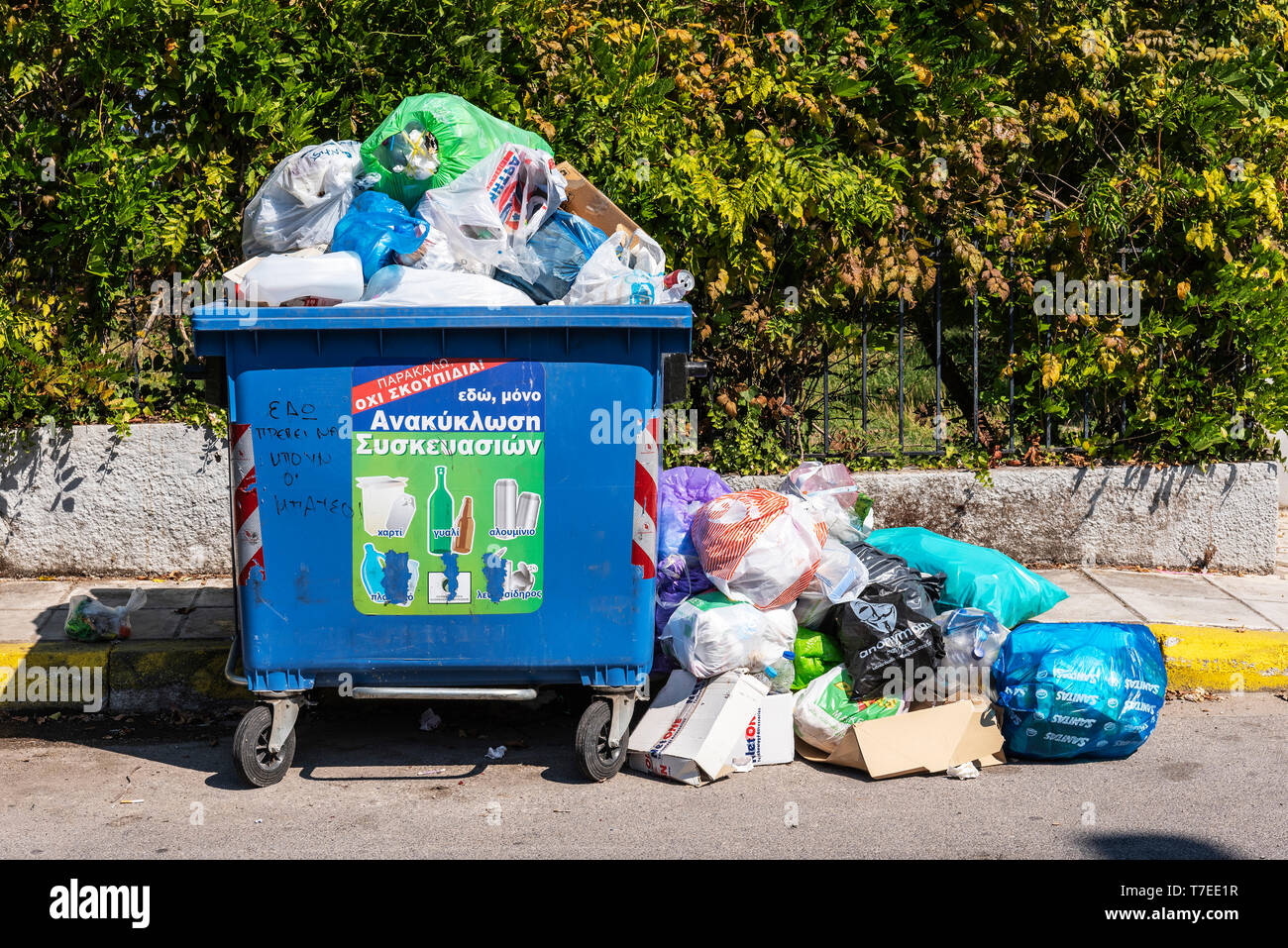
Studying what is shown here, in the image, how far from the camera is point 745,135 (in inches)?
238

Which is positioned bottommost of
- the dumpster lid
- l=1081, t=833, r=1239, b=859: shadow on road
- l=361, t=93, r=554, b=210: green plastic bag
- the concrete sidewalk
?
l=1081, t=833, r=1239, b=859: shadow on road

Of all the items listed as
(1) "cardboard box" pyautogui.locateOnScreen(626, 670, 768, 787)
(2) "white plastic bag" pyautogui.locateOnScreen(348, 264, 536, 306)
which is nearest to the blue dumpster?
(2) "white plastic bag" pyautogui.locateOnScreen(348, 264, 536, 306)

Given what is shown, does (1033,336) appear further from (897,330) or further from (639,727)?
(639,727)

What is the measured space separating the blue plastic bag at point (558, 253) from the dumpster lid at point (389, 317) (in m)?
0.43

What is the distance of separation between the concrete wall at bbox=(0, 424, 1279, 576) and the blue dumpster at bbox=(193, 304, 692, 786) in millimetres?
2040

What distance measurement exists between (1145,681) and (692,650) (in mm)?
1582

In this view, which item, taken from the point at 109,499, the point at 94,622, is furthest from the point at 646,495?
the point at 109,499

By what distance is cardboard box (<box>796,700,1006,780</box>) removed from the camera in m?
4.20

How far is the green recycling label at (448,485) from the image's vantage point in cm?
394

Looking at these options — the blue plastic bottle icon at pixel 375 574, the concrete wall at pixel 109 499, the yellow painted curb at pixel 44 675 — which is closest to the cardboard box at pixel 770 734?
the blue plastic bottle icon at pixel 375 574

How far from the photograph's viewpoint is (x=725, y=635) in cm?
435

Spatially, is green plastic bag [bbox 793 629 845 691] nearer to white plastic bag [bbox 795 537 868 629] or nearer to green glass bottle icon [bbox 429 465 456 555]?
white plastic bag [bbox 795 537 868 629]

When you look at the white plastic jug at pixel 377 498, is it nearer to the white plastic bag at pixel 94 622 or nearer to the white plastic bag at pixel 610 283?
the white plastic bag at pixel 610 283

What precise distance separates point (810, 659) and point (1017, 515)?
7.38 feet
